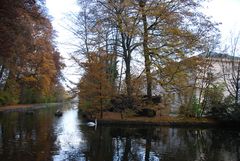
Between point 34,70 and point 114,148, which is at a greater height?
point 34,70

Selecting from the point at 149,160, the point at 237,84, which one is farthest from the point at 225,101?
the point at 149,160

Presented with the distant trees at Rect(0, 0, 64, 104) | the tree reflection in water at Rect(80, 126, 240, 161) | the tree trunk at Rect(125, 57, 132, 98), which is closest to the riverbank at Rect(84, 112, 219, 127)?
the tree trunk at Rect(125, 57, 132, 98)

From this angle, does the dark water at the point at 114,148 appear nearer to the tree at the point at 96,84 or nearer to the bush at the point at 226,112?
the bush at the point at 226,112

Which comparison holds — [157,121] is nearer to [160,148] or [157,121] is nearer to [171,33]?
[171,33]

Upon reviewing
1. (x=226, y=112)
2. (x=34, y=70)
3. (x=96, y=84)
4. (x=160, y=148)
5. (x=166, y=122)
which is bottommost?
(x=160, y=148)

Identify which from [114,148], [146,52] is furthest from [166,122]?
[114,148]

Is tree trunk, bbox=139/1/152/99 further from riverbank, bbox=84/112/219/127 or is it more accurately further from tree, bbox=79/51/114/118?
tree, bbox=79/51/114/118

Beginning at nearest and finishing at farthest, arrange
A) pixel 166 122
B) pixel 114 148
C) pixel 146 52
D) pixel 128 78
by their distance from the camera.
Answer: pixel 114 148 → pixel 166 122 → pixel 146 52 → pixel 128 78

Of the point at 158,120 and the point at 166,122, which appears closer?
the point at 166,122

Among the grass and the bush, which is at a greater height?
the bush

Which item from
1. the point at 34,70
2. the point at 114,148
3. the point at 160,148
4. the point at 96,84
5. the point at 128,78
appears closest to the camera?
the point at 114,148

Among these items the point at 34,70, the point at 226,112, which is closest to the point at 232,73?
the point at 226,112

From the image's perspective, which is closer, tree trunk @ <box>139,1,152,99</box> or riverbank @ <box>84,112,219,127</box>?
riverbank @ <box>84,112,219,127</box>

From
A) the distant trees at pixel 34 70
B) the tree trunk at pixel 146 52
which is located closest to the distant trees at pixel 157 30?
the tree trunk at pixel 146 52
